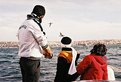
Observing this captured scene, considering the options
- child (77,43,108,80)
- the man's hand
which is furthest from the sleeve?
the man's hand

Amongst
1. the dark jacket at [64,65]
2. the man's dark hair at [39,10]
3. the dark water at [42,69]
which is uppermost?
the man's dark hair at [39,10]

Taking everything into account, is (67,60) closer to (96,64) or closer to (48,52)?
(96,64)

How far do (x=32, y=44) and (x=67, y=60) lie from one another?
2.24 meters

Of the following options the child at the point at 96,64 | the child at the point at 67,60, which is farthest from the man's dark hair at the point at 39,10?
the child at the point at 67,60

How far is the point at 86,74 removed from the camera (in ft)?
29.4

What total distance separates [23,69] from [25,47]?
476mm

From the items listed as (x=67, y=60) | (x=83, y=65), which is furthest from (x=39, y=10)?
(x=67, y=60)

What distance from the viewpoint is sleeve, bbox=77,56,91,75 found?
28.5 feet

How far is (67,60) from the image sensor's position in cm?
941

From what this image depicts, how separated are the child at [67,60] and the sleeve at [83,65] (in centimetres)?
37

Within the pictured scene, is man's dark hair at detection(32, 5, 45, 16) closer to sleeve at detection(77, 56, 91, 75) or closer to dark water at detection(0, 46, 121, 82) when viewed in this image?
sleeve at detection(77, 56, 91, 75)

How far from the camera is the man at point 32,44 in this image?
7.26m

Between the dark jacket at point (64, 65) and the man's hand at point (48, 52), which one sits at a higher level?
the man's hand at point (48, 52)

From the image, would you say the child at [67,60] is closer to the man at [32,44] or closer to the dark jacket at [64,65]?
the dark jacket at [64,65]
